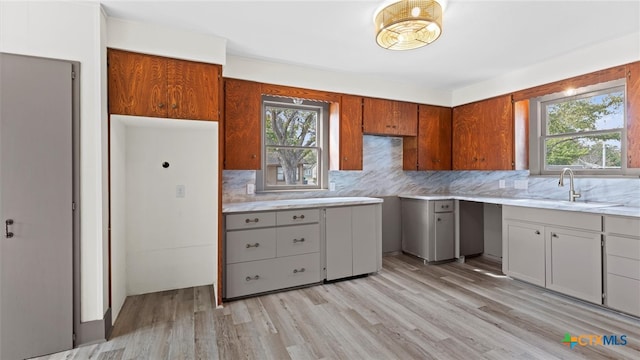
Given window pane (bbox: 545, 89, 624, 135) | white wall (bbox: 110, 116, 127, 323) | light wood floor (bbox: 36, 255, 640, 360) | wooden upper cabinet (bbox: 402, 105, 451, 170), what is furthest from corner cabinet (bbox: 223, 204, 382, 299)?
window pane (bbox: 545, 89, 624, 135)

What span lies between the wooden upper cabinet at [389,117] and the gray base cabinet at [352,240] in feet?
3.65

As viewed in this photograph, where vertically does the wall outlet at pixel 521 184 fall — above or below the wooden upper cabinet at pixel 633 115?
below

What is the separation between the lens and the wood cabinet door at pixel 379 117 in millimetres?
3938

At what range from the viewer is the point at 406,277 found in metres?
3.56

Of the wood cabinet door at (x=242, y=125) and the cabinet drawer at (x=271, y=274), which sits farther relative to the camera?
the wood cabinet door at (x=242, y=125)

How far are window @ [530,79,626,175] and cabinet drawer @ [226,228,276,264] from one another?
11.1 feet

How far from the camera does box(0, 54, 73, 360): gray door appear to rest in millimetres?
1975

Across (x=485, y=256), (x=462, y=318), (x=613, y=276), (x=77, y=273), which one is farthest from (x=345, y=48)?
(x=485, y=256)

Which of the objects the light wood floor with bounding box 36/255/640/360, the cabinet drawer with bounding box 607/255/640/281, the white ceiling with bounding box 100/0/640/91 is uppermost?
the white ceiling with bounding box 100/0/640/91

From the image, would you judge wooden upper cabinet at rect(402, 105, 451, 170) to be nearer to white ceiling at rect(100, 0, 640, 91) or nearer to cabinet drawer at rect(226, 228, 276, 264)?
white ceiling at rect(100, 0, 640, 91)

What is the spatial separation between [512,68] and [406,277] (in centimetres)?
284

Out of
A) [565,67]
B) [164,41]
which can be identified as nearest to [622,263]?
[565,67]

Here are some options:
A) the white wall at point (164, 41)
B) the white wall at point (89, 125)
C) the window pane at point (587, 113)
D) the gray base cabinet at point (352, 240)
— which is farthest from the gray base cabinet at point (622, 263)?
the white wall at point (89, 125)

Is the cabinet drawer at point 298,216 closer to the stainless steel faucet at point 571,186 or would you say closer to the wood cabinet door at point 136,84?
the wood cabinet door at point 136,84
